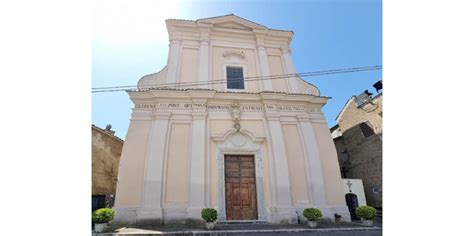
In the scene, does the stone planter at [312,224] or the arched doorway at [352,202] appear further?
the arched doorway at [352,202]

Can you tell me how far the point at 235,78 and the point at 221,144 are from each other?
140 inches

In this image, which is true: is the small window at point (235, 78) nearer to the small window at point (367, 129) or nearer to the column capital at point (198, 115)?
the column capital at point (198, 115)

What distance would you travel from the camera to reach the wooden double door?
998 cm

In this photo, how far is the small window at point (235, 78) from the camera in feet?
40.9

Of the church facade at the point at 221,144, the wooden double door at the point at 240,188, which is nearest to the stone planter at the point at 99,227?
the church facade at the point at 221,144

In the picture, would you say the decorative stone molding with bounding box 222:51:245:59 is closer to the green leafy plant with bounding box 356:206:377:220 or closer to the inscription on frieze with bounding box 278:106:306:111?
the inscription on frieze with bounding box 278:106:306:111

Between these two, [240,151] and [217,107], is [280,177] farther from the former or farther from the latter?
[217,107]

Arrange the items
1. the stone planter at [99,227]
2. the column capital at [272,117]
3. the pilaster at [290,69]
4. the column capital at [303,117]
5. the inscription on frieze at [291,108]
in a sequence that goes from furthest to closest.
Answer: the pilaster at [290,69] < the inscription on frieze at [291,108] < the column capital at [303,117] < the column capital at [272,117] < the stone planter at [99,227]

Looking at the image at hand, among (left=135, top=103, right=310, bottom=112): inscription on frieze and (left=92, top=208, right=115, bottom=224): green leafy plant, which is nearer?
(left=92, top=208, right=115, bottom=224): green leafy plant

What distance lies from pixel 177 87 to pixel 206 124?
2178 millimetres

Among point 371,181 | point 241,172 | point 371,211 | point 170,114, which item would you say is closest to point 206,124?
point 170,114

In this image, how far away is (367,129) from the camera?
15.4 meters

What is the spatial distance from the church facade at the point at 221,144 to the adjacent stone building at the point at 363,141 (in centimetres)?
422

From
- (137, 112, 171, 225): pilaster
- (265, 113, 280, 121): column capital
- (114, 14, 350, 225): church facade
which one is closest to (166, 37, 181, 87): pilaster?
(114, 14, 350, 225): church facade
